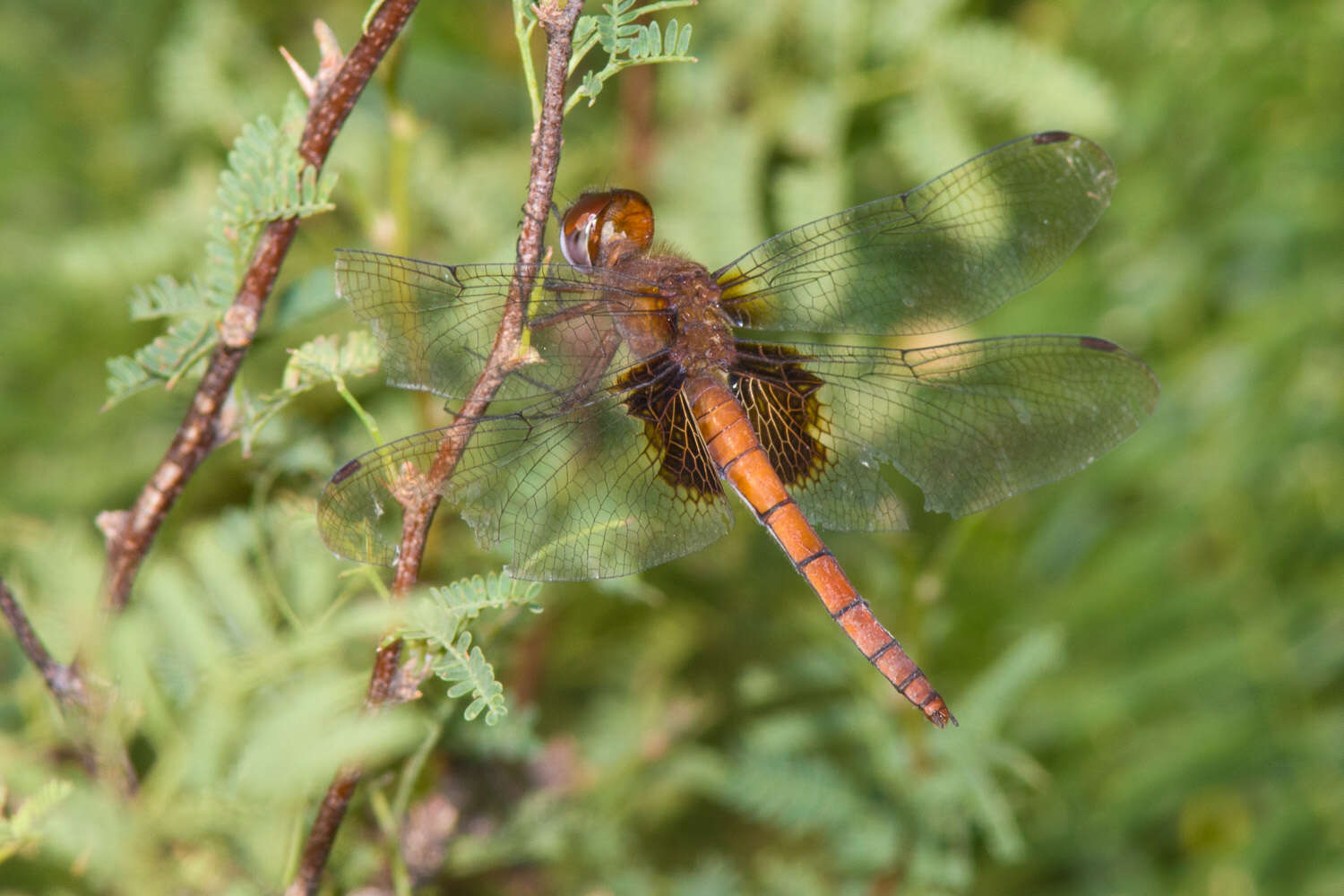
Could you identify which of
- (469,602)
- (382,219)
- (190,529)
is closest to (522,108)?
(382,219)

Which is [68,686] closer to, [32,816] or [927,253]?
[32,816]

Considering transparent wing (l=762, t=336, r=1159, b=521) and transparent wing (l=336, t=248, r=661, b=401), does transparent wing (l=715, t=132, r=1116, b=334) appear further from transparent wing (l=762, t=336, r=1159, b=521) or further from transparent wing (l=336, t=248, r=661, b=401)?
transparent wing (l=336, t=248, r=661, b=401)

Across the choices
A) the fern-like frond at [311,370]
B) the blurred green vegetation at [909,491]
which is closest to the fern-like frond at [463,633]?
the fern-like frond at [311,370]

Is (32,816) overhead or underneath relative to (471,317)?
underneath

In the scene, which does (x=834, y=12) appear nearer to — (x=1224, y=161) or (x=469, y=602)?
(x=1224, y=161)

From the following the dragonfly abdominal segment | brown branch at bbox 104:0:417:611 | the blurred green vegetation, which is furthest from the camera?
the blurred green vegetation

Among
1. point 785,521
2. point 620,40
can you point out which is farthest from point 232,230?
point 785,521

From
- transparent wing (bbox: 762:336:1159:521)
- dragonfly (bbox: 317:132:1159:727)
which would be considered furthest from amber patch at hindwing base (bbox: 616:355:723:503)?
transparent wing (bbox: 762:336:1159:521)

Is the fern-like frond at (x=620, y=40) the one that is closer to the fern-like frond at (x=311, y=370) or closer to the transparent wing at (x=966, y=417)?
the fern-like frond at (x=311, y=370)
